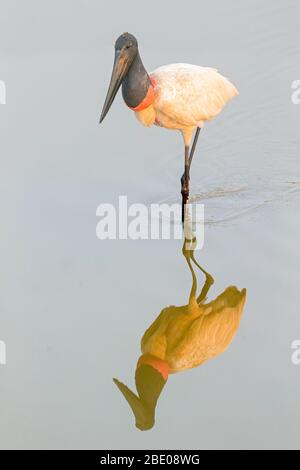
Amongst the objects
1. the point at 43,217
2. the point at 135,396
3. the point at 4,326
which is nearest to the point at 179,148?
the point at 43,217

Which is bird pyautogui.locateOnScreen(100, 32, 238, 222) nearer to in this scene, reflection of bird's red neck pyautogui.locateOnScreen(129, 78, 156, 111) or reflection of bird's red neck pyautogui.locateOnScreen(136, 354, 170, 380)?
reflection of bird's red neck pyautogui.locateOnScreen(129, 78, 156, 111)

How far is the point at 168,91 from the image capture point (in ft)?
29.8

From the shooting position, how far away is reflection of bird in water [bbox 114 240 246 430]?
276 inches

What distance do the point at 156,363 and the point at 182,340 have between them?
12.4 inches

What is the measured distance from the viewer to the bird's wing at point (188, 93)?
358 inches

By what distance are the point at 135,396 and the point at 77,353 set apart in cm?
51
